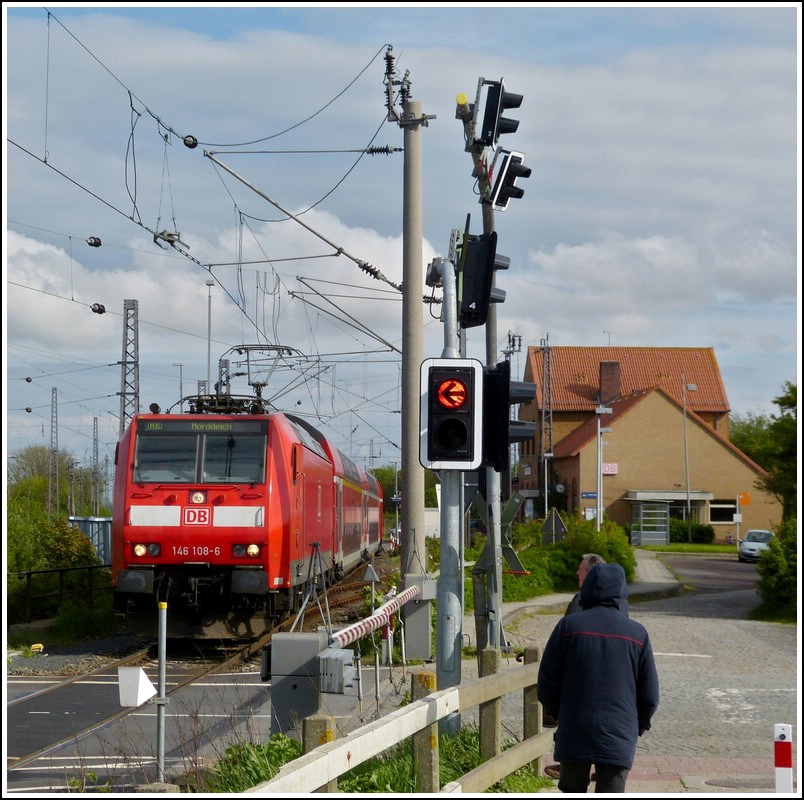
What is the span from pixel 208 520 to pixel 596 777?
448 inches

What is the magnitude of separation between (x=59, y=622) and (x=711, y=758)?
12860 mm

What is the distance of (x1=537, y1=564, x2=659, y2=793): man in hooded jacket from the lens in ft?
21.0

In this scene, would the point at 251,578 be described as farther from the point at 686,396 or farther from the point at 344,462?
the point at 686,396

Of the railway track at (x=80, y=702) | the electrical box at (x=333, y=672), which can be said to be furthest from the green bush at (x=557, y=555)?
the electrical box at (x=333, y=672)

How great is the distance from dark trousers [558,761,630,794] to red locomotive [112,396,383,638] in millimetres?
10687

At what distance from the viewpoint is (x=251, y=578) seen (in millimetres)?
16875

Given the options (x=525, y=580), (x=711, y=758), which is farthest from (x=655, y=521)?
(x=711, y=758)

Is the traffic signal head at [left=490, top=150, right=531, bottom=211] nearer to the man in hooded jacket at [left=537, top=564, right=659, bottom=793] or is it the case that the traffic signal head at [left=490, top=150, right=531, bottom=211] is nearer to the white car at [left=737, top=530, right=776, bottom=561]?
the man in hooded jacket at [left=537, top=564, right=659, bottom=793]

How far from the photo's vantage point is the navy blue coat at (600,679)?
639 cm

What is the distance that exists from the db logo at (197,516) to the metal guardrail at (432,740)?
8756 millimetres

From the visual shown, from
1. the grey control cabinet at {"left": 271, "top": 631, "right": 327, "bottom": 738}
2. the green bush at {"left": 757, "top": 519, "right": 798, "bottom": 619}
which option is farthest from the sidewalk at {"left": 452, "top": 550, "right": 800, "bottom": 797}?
the green bush at {"left": 757, "top": 519, "right": 798, "bottom": 619}

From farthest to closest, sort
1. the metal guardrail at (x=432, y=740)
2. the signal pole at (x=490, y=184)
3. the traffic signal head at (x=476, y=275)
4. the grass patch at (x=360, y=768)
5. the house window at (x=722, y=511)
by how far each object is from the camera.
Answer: the house window at (x=722, y=511) < the signal pole at (x=490, y=184) < the traffic signal head at (x=476, y=275) < the grass patch at (x=360, y=768) < the metal guardrail at (x=432, y=740)

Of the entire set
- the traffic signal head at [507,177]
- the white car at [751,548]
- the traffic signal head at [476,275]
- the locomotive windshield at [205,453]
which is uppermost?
the traffic signal head at [507,177]

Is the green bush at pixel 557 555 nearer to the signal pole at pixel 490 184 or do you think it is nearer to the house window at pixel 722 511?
the signal pole at pixel 490 184
